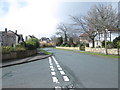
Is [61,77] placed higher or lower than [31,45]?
lower

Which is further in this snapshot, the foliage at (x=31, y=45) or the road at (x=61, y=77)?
the foliage at (x=31, y=45)

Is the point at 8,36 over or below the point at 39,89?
over

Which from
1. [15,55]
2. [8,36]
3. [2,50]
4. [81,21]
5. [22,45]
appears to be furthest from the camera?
[8,36]

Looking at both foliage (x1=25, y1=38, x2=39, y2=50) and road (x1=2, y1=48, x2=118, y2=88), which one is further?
foliage (x1=25, y1=38, x2=39, y2=50)

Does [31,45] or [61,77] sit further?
[31,45]

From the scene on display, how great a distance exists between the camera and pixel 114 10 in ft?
84.8

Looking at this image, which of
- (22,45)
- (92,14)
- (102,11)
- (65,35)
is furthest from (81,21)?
(65,35)

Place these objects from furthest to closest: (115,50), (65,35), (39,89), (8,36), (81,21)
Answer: (65,35)
(8,36)
(81,21)
(115,50)
(39,89)

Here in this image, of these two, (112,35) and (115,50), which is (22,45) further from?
(112,35)

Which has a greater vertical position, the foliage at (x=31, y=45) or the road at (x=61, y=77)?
the foliage at (x=31, y=45)

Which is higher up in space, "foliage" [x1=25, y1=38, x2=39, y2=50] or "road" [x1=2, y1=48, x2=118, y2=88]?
"foliage" [x1=25, y1=38, x2=39, y2=50]

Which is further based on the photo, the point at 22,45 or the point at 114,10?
the point at 114,10

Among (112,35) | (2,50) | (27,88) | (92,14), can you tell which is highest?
(92,14)

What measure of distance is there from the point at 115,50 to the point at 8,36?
4794cm
